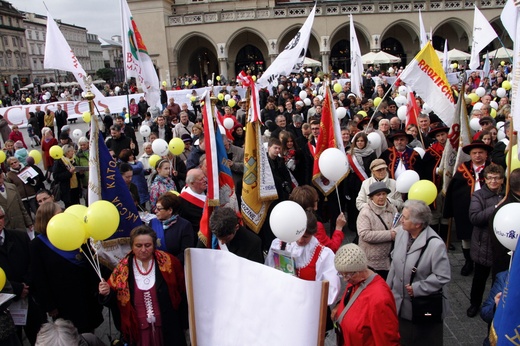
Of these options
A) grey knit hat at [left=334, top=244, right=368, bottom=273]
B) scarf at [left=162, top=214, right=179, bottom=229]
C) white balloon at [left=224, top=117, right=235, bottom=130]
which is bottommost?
scarf at [left=162, top=214, right=179, bottom=229]

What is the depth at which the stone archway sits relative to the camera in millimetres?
37094

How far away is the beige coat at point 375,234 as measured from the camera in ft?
13.7

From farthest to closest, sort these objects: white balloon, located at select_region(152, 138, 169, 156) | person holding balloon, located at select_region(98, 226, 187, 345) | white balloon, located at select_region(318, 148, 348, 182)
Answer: white balloon, located at select_region(152, 138, 169, 156) → white balloon, located at select_region(318, 148, 348, 182) → person holding balloon, located at select_region(98, 226, 187, 345)

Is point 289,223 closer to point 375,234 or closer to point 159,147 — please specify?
point 375,234

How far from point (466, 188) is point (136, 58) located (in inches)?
266

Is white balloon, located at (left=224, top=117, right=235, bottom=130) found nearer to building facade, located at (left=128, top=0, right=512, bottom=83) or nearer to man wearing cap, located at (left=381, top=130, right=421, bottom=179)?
man wearing cap, located at (left=381, top=130, right=421, bottom=179)

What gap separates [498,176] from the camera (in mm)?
4324

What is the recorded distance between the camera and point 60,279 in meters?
3.75

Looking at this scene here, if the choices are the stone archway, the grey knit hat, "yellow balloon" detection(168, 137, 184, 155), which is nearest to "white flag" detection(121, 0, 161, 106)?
"yellow balloon" detection(168, 137, 184, 155)

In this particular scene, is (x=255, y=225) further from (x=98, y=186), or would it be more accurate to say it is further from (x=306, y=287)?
(x=306, y=287)

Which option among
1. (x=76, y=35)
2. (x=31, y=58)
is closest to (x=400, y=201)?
(x=31, y=58)

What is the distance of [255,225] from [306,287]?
264 cm

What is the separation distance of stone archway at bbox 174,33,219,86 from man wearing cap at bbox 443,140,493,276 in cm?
3297

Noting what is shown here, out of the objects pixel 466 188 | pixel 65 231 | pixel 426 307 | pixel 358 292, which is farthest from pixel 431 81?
pixel 65 231
